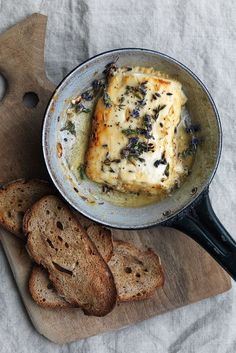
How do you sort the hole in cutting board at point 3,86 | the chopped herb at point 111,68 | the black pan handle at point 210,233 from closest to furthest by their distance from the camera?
the black pan handle at point 210,233, the chopped herb at point 111,68, the hole in cutting board at point 3,86

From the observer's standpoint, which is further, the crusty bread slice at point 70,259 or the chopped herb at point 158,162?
the crusty bread slice at point 70,259

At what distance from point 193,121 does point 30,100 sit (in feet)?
2.30

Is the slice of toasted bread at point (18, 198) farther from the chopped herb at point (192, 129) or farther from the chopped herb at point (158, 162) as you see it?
the chopped herb at point (192, 129)

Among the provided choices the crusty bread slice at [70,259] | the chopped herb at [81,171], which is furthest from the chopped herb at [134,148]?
the crusty bread slice at [70,259]

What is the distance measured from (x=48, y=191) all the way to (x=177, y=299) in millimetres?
738

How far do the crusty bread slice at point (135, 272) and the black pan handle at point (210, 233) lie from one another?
0.95ft

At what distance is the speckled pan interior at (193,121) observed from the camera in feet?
7.88

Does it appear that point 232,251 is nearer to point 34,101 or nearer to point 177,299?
point 177,299

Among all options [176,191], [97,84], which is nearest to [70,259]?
[176,191]

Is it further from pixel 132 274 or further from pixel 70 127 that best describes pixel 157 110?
pixel 132 274

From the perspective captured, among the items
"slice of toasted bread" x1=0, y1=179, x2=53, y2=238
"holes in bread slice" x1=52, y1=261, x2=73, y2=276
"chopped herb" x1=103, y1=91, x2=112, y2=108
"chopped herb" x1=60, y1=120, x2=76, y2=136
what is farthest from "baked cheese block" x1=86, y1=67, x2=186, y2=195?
"holes in bread slice" x1=52, y1=261, x2=73, y2=276

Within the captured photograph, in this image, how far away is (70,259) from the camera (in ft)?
8.38

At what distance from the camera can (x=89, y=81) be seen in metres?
2.50

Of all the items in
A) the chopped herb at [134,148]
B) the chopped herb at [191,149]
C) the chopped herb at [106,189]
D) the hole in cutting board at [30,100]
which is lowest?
the chopped herb at [106,189]
